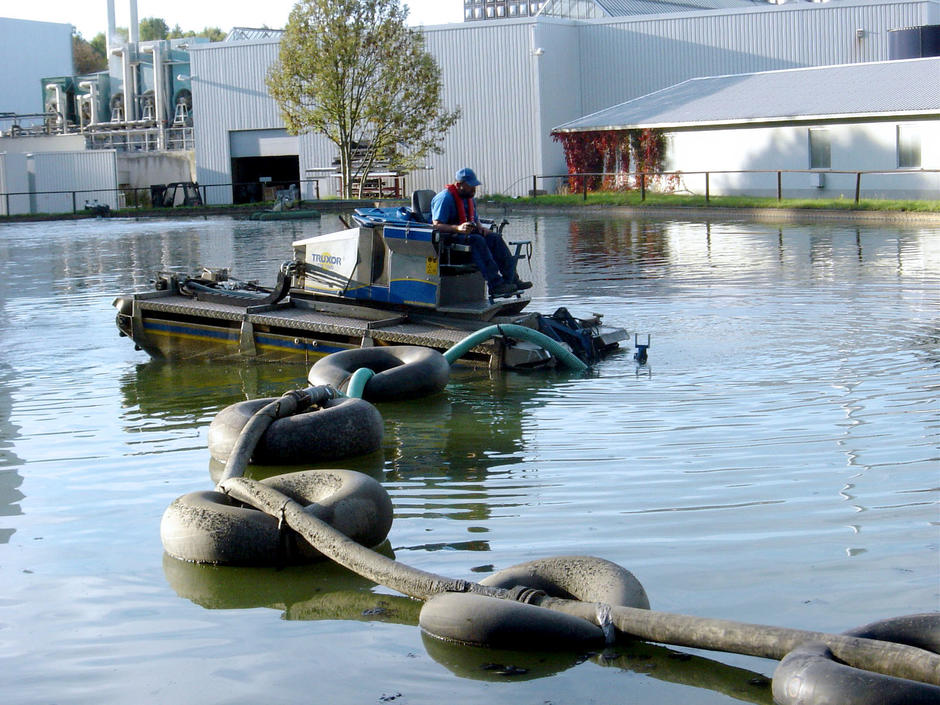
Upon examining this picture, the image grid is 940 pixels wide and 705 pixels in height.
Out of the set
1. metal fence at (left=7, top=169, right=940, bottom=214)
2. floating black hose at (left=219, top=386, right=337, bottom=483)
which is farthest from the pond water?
metal fence at (left=7, top=169, right=940, bottom=214)

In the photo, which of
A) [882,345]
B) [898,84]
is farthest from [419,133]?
[882,345]

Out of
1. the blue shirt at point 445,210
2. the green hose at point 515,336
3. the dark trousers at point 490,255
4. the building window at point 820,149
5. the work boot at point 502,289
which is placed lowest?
the green hose at point 515,336

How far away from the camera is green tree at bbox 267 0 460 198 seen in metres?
46.8

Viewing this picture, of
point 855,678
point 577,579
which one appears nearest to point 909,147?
point 577,579

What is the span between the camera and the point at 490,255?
503 inches

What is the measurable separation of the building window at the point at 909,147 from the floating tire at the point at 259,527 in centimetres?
3191

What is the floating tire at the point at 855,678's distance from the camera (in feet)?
14.0

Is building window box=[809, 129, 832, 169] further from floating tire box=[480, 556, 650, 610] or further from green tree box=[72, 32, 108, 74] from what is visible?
green tree box=[72, 32, 108, 74]

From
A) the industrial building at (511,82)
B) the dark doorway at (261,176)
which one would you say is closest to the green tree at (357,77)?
the industrial building at (511,82)

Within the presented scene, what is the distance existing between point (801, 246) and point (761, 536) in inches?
724

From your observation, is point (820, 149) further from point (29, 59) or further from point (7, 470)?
point (29, 59)

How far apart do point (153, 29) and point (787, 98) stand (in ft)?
440

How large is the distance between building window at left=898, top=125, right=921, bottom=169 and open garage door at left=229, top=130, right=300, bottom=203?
26.2 meters

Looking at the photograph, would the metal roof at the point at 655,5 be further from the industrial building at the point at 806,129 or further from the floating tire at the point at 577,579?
the floating tire at the point at 577,579
